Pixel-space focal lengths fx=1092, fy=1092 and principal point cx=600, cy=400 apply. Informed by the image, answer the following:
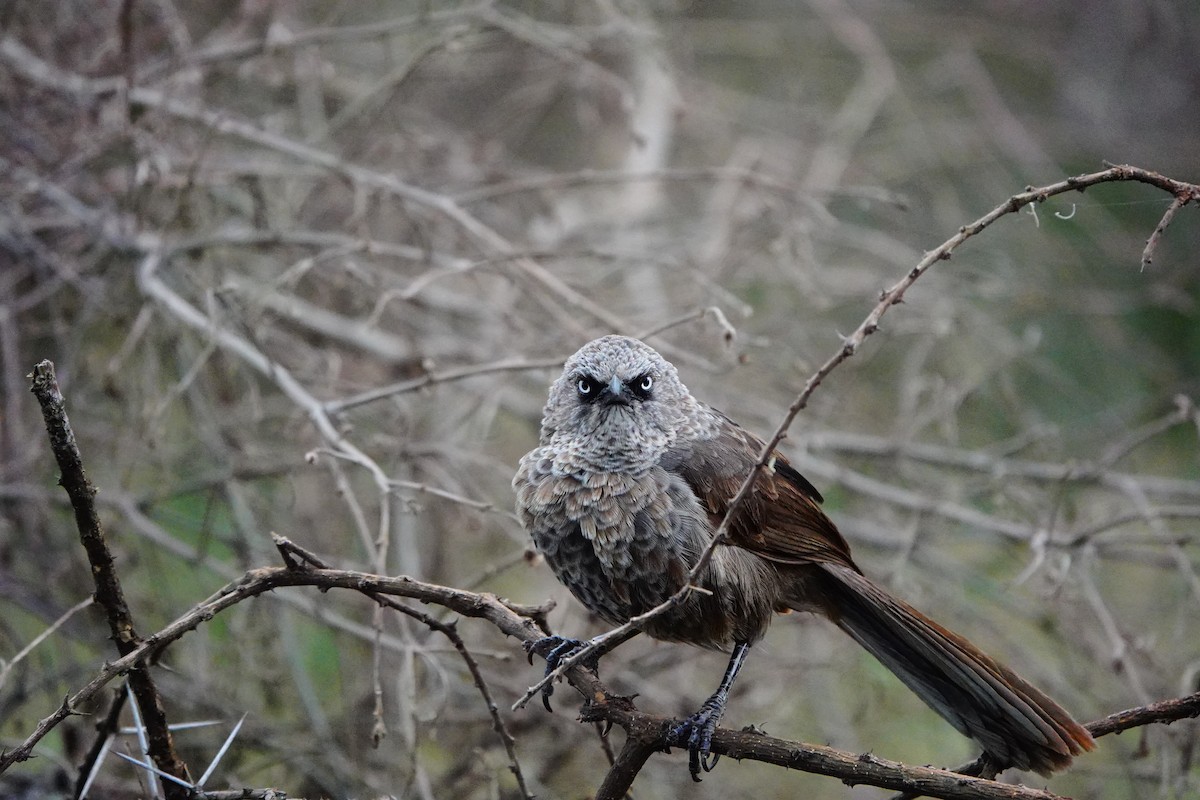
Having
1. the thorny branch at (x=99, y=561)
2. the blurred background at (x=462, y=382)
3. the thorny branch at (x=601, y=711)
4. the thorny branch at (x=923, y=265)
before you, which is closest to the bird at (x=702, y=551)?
the thorny branch at (x=601, y=711)

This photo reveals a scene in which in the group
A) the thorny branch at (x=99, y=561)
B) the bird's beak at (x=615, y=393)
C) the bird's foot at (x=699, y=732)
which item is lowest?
the thorny branch at (x=99, y=561)

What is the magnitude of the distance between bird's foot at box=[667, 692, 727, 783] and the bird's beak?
2.89ft

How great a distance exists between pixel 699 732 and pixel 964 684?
71 centimetres

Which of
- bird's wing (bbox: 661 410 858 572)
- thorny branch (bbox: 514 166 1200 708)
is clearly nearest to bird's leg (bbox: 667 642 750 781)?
bird's wing (bbox: 661 410 858 572)

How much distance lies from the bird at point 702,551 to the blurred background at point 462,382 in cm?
31

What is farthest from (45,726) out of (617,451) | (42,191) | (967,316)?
(967,316)

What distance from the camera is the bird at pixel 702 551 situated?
9.02 feet

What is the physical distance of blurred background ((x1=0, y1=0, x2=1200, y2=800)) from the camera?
3.75 metres

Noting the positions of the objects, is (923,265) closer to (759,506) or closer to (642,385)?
(759,506)

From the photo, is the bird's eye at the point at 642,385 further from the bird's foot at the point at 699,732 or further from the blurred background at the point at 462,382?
the bird's foot at the point at 699,732

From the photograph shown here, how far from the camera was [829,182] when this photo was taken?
19.4ft

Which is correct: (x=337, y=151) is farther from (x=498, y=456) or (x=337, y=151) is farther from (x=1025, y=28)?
(x=1025, y=28)

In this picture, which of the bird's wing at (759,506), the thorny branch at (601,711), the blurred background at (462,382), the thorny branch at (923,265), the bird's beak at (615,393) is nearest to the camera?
the thorny branch at (923,265)

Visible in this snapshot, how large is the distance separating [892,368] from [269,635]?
12.3 feet
